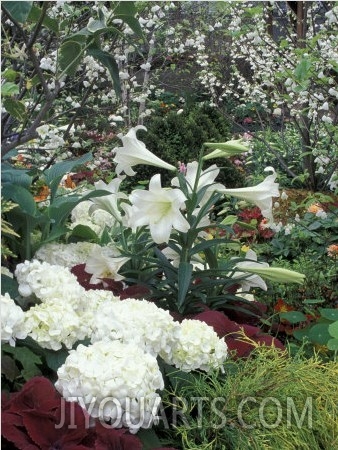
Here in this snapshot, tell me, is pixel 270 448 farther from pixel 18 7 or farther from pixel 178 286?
pixel 18 7

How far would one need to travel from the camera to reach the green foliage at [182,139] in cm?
668

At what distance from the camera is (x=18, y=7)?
1528mm

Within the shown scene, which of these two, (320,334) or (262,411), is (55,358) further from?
(320,334)

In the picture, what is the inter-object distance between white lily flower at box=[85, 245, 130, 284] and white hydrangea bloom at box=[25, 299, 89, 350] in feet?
1.83

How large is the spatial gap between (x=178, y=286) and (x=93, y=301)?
0.35m

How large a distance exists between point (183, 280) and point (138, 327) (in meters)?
0.53

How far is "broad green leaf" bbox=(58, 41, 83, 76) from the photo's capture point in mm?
2162

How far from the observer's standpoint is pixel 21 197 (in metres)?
2.42

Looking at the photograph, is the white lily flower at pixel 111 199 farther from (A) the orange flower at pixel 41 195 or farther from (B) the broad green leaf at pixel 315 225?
(B) the broad green leaf at pixel 315 225

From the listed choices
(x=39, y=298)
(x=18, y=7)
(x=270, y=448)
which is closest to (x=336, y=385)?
(x=270, y=448)

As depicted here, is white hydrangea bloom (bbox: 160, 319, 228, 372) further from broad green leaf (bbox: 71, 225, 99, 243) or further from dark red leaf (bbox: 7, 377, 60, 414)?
broad green leaf (bbox: 71, 225, 99, 243)

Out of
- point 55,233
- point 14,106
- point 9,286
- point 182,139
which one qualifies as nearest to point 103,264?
point 55,233

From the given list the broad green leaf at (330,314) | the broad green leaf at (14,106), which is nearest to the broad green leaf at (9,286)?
the broad green leaf at (14,106)

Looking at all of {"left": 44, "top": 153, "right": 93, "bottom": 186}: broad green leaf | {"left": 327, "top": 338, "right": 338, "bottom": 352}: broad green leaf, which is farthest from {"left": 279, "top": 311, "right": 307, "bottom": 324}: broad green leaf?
{"left": 44, "top": 153, "right": 93, "bottom": 186}: broad green leaf
